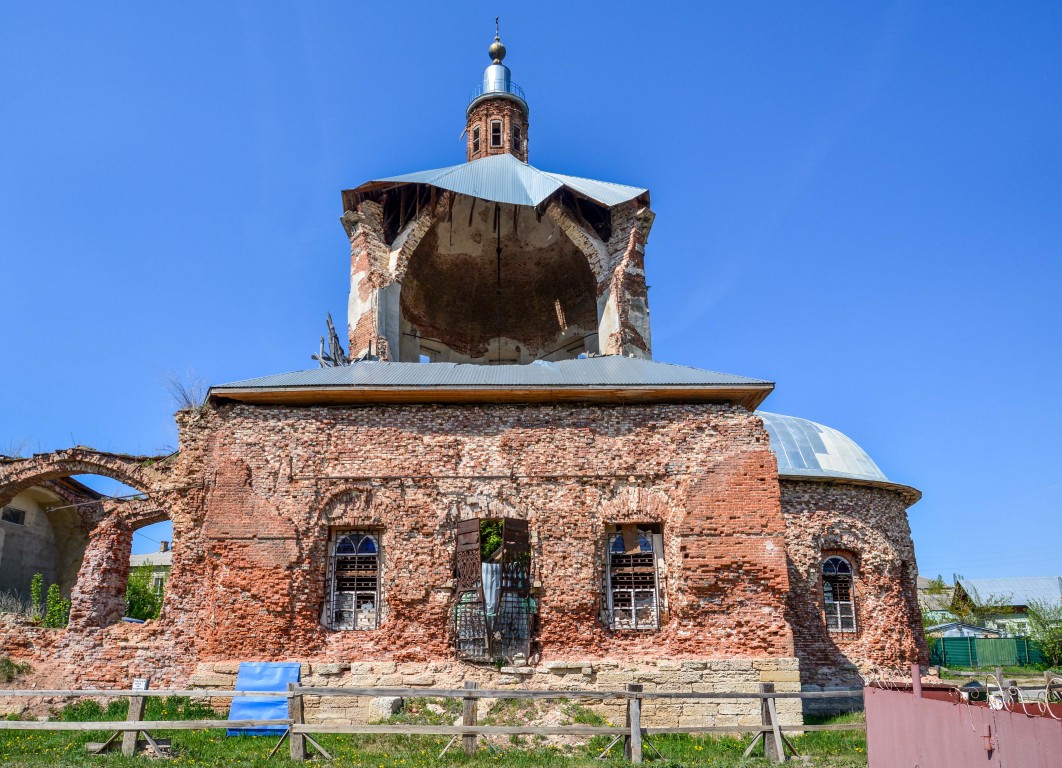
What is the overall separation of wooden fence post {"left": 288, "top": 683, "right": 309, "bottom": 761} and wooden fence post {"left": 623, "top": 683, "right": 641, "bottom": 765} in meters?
4.08

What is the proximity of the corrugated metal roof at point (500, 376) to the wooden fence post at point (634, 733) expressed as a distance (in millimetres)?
5506

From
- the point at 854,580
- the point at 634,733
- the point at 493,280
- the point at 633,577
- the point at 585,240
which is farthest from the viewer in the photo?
the point at 493,280

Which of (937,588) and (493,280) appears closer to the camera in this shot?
(493,280)

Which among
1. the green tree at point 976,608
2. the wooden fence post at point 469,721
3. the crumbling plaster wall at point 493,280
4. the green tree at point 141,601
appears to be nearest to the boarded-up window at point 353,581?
the wooden fence post at point 469,721

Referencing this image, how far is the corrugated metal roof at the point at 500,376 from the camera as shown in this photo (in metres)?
14.5

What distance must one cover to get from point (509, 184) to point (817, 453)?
33.6ft

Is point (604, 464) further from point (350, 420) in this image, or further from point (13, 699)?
point (13, 699)

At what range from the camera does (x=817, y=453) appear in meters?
20.0

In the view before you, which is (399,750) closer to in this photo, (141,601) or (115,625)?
(115,625)

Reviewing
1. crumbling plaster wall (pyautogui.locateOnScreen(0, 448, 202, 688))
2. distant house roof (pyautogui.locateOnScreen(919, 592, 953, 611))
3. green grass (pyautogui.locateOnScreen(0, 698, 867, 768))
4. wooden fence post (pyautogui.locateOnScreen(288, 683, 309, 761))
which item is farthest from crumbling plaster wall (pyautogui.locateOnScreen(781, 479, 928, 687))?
distant house roof (pyautogui.locateOnScreen(919, 592, 953, 611))

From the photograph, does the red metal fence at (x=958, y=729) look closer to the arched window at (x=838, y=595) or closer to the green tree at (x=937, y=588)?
the arched window at (x=838, y=595)

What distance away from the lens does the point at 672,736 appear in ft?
41.7

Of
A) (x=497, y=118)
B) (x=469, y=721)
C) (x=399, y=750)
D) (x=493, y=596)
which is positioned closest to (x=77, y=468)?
(x=493, y=596)

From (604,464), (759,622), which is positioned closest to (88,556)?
(604,464)
